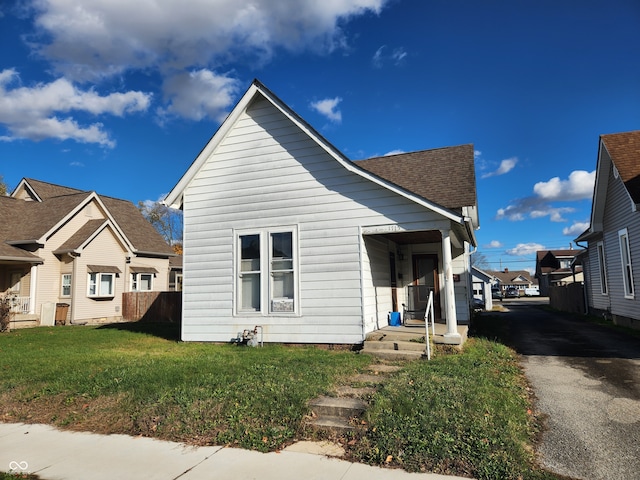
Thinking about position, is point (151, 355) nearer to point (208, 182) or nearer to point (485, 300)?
point (208, 182)

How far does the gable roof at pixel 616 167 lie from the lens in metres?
12.3

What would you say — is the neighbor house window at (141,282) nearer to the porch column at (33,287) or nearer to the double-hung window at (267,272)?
the porch column at (33,287)

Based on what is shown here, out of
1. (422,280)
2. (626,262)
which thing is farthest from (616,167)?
(422,280)

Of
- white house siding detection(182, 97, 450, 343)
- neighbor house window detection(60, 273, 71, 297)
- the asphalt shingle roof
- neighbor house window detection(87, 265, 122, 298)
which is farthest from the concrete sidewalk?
neighbor house window detection(87, 265, 122, 298)

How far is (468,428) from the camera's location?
454 centimetres

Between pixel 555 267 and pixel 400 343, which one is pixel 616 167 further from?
pixel 555 267

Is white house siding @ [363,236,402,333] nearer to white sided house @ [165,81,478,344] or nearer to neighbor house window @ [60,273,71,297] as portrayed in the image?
white sided house @ [165,81,478,344]

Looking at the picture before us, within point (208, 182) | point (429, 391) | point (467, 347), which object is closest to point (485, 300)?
point (467, 347)

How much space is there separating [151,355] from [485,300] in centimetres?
3072

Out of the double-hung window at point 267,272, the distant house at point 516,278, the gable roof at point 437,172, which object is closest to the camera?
the double-hung window at point 267,272

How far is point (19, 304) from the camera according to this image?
63.3 feet

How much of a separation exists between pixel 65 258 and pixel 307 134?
16.5m

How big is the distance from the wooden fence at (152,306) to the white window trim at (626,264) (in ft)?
61.3

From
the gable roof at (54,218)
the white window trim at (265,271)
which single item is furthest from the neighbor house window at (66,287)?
the white window trim at (265,271)
